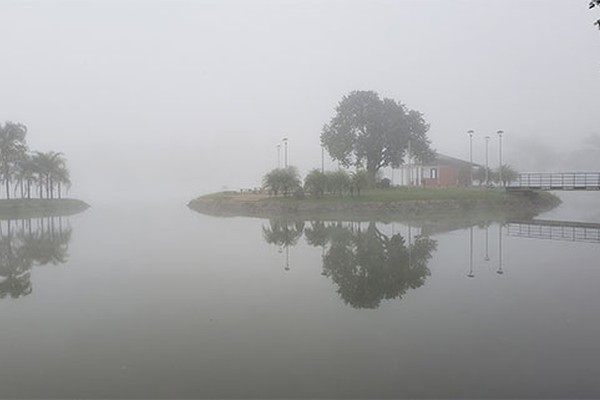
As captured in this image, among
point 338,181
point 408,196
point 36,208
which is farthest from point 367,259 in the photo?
point 36,208

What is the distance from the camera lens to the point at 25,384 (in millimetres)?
7246

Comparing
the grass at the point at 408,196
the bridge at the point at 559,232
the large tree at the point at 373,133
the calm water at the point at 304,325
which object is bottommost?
the calm water at the point at 304,325

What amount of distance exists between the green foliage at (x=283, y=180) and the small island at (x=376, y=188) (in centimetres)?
12

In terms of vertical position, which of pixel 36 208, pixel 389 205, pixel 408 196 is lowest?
pixel 36 208

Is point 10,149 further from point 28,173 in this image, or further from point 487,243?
point 487,243

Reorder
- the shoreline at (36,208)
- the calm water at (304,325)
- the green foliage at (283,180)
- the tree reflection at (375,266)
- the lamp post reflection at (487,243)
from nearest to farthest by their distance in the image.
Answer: the calm water at (304,325) < the tree reflection at (375,266) < the lamp post reflection at (487,243) < the green foliage at (283,180) < the shoreline at (36,208)

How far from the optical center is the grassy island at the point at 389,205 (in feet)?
154

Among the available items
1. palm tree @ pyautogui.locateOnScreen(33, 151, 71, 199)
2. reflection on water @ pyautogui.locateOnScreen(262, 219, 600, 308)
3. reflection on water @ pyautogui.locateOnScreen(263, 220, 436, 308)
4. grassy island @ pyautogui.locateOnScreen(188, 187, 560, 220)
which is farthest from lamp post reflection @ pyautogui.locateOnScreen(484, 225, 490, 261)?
palm tree @ pyautogui.locateOnScreen(33, 151, 71, 199)

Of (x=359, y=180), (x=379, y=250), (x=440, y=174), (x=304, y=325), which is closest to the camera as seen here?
(x=304, y=325)

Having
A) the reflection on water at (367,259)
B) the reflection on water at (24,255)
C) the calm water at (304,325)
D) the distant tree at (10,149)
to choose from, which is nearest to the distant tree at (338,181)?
the reflection on water at (367,259)

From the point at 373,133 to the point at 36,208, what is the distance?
4723 centimetres

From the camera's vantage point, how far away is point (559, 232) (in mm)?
29656

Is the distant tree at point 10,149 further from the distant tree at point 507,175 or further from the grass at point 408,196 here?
the distant tree at point 507,175

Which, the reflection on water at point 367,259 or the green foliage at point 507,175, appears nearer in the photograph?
the reflection on water at point 367,259
